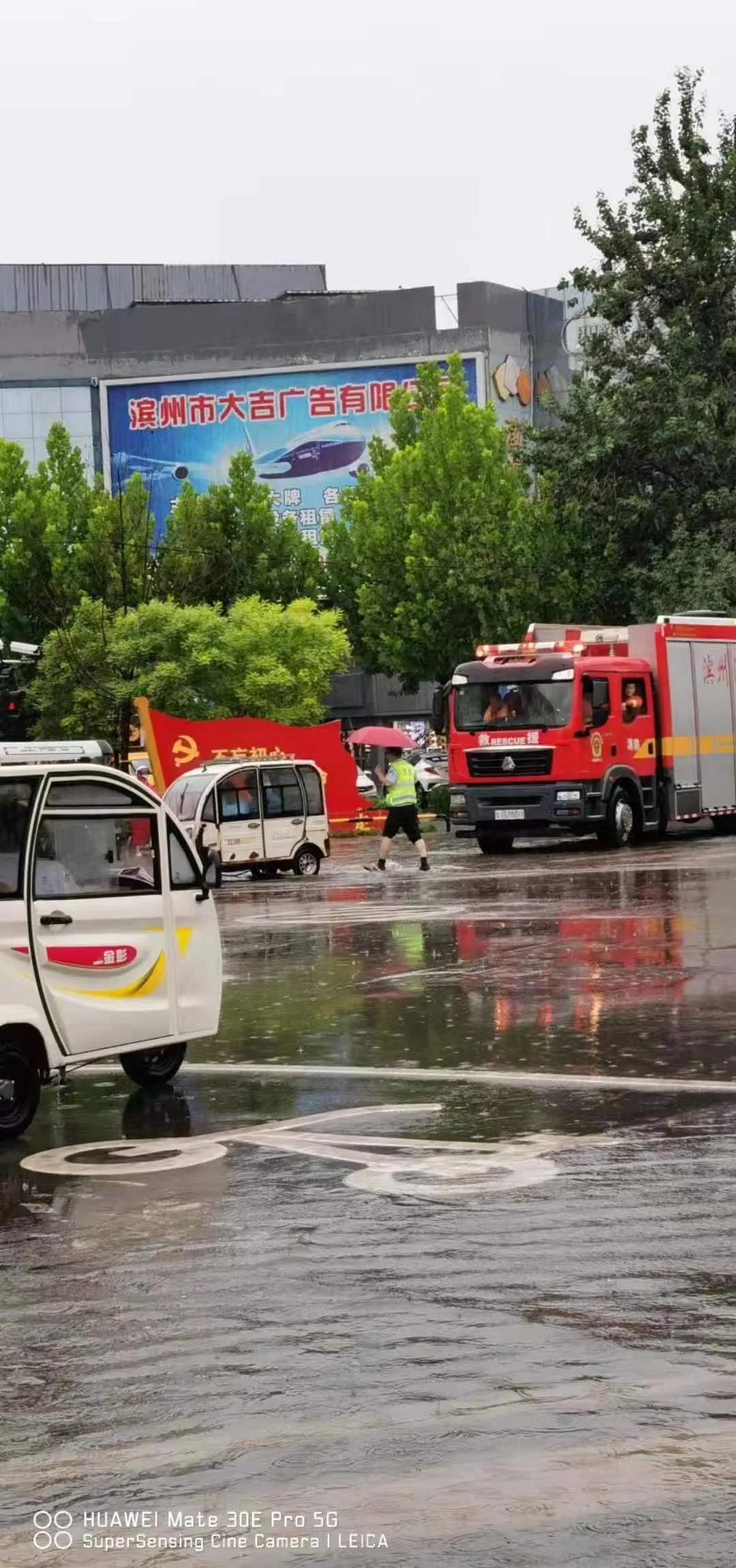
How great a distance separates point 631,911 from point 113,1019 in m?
10.5

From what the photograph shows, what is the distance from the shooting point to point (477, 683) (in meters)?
32.0

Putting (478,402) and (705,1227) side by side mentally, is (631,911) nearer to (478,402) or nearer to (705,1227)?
(705,1227)

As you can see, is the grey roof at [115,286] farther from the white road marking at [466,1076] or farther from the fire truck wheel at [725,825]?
the white road marking at [466,1076]

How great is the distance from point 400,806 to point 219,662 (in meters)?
16.7

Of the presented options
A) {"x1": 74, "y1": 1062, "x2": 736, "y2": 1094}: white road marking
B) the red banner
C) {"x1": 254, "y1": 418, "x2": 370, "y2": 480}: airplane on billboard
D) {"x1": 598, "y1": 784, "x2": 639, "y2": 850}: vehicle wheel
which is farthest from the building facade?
{"x1": 74, "y1": 1062, "x2": 736, "y2": 1094}: white road marking

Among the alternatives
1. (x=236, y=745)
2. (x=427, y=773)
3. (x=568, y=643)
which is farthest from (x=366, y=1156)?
(x=427, y=773)

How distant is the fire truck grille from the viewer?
102 ft

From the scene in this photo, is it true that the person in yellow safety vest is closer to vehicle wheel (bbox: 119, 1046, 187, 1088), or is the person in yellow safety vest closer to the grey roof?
vehicle wheel (bbox: 119, 1046, 187, 1088)

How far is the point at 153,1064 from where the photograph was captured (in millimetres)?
11273

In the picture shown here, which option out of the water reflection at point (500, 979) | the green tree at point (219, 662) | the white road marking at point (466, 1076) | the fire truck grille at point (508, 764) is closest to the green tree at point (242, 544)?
the green tree at point (219, 662)

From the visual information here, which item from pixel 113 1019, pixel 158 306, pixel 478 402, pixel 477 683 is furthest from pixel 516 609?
pixel 113 1019

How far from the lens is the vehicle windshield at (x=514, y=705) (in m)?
31.3

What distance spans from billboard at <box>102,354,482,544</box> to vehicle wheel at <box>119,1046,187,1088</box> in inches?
2567

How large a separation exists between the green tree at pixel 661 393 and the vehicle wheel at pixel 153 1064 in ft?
115
